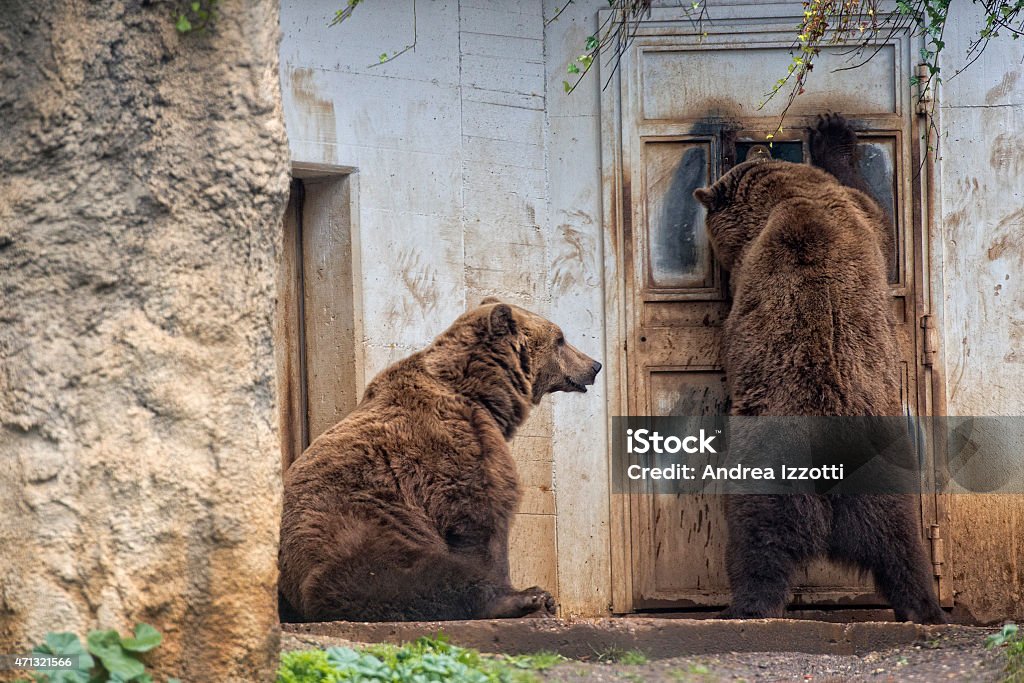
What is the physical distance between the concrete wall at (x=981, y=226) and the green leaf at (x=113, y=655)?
5.33 m

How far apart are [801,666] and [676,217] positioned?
319cm

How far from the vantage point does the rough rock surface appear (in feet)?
10.9

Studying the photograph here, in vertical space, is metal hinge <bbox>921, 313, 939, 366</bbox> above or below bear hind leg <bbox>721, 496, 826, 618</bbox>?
above

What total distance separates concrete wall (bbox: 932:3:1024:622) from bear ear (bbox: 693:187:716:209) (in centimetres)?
133

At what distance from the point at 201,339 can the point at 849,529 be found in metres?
3.77

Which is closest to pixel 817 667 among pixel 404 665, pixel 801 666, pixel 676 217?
pixel 801 666

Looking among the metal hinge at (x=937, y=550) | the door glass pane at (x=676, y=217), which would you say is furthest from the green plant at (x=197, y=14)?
the metal hinge at (x=937, y=550)

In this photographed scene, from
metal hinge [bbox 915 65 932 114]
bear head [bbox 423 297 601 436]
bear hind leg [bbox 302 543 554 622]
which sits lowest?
bear hind leg [bbox 302 543 554 622]

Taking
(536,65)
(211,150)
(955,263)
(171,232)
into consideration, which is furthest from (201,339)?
(955,263)

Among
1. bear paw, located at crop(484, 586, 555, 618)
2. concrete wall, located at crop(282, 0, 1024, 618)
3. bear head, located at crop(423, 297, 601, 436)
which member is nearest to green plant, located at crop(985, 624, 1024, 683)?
bear paw, located at crop(484, 586, 555, 618)

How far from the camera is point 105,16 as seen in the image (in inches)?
135

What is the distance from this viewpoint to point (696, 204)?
7.50 m

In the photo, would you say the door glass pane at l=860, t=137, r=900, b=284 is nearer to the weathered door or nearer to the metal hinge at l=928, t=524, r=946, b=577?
the weathered door

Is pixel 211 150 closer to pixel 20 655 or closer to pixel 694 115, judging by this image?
pixel 20 655
